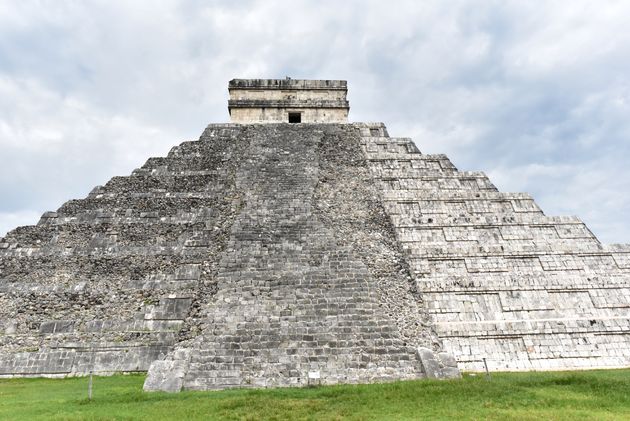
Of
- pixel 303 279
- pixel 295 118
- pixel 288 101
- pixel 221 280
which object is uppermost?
pixel 288 101

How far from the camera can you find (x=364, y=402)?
668 centimetres

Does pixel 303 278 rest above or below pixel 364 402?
above

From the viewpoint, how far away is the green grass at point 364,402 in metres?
6.13

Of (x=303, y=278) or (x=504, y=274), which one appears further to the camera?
(x=504, y=274)

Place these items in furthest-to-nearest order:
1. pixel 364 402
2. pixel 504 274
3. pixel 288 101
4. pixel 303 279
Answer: pixel 288 101 < pixel 504 274 < pixel 303 279 < pixel 364 402

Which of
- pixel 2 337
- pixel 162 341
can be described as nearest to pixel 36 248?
pixel 2 337

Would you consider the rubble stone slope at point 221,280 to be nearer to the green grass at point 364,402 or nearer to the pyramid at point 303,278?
the pyramid at point 303,278

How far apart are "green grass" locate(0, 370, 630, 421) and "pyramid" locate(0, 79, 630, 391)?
758mm

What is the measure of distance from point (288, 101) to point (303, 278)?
1072 cm

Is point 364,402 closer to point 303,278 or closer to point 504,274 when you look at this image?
point 303,278

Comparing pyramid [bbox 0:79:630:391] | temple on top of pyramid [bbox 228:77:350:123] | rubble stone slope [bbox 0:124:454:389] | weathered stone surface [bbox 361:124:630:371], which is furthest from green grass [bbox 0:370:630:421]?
temple on top of pyramid [bbox 228:77:350:123]

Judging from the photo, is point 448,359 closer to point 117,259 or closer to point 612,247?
point 612,247

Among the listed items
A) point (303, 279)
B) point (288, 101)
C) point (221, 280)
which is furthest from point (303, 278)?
point (288, 101)

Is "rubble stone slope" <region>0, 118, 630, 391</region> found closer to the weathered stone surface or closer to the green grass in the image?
the weathered stone surface
